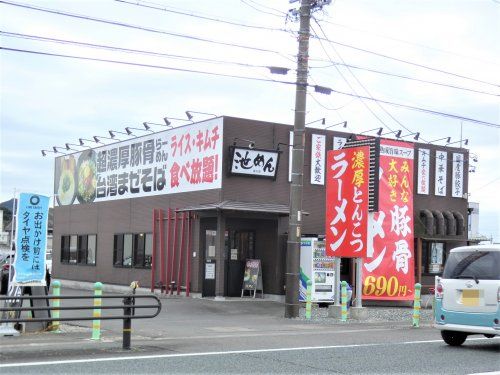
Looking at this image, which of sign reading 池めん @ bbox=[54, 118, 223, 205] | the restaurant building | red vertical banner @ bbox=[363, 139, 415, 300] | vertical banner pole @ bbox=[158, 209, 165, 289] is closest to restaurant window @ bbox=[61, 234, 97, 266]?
the restaurant building

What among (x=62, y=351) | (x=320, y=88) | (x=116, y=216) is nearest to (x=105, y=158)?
(x=116, y=216)

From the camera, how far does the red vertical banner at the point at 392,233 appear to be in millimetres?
22875

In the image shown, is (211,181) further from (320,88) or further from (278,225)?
(320,88)

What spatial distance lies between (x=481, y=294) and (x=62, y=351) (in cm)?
734

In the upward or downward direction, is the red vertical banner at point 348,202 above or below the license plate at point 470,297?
above

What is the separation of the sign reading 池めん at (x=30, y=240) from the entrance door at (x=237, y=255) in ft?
33.5

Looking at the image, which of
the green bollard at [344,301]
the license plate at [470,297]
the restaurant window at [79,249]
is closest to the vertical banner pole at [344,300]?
the green bollard at [344,301]

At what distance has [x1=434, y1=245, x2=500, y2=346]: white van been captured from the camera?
11797mm

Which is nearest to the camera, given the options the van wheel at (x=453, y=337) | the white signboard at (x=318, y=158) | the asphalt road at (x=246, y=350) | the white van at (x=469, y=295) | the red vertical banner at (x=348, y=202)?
the asphalt road at (x=246, y=350)

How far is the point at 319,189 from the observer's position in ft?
82.4

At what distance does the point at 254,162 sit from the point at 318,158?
9.43 ft

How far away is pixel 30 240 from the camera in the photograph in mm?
14047

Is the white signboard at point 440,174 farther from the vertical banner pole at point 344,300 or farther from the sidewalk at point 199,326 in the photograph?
the vertical banner pole at point 344,300

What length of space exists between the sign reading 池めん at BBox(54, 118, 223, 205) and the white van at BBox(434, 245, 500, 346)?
1167 cm
